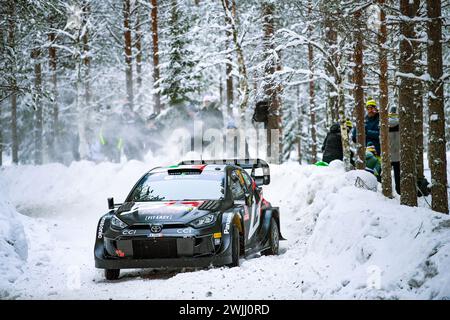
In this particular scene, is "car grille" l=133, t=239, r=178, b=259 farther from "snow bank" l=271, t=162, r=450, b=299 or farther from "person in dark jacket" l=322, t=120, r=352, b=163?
"person in dark jacket" l=322, t=120, r=352, b=163

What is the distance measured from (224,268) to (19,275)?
2.62 meters

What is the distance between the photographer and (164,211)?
28.9 ft

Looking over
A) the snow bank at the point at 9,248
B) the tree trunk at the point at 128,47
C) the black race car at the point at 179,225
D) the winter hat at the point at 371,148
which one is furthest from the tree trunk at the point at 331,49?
the tree trunk at the point at 128,47

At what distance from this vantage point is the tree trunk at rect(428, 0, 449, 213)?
10234mm

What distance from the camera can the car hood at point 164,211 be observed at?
340 inches

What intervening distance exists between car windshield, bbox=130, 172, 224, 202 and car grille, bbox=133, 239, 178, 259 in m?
1.08

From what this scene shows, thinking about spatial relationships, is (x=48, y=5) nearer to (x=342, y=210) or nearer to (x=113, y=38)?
(x=342, y=210)

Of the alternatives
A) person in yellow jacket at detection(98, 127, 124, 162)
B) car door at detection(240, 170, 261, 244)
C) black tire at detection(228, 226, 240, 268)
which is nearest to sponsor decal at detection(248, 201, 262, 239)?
car door at detection(240, 170, 261, 244)

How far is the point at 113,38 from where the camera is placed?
37688 millimetres

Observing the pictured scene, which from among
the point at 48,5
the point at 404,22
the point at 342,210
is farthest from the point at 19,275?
the point at 48,5

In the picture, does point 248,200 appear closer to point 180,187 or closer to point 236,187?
point 236,187

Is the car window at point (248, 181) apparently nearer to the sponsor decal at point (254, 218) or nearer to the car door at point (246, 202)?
the car door at point (246, 202)

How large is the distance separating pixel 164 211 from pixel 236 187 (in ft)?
5.69

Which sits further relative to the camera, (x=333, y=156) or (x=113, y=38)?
(x=113, y=38)
